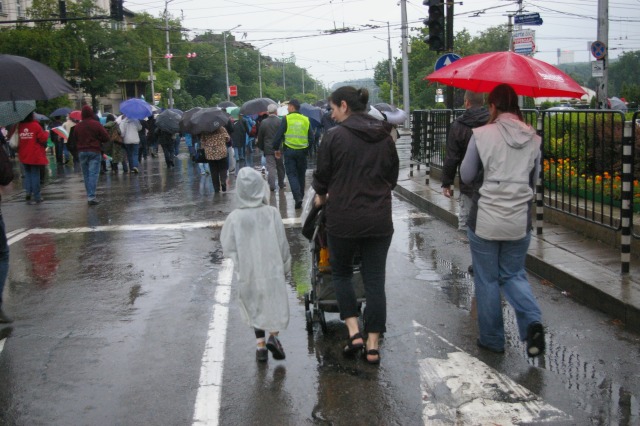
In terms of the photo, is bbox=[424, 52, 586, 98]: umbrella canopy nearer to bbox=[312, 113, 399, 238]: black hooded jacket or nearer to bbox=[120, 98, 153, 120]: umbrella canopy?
bbox=[312, 113, 399, 238]: black hooded jacket

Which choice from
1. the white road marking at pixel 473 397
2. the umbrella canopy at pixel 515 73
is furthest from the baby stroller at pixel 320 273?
the umbrella canopy at pixel 515 73

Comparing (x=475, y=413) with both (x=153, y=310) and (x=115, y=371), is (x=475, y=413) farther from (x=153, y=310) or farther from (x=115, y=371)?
(x=153, y=310)

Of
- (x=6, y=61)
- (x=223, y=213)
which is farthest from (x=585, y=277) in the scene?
(x=223, y=213)

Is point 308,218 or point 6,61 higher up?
point 6,61

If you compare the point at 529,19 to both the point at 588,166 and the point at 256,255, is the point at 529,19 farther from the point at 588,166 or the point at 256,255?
the point at 256,255

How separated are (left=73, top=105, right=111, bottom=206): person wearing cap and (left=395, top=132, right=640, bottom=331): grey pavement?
8.58 metres

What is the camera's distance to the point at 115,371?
18.1 feet

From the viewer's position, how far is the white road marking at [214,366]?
4.71m

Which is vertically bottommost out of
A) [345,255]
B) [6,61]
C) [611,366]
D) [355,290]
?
[611,366]

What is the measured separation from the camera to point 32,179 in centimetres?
1541

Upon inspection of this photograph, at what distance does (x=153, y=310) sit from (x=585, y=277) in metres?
3.91

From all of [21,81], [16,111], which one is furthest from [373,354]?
[16,111]

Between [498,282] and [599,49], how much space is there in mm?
17394

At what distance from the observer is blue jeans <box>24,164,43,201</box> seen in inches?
605
